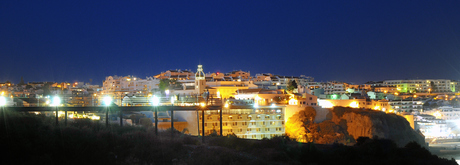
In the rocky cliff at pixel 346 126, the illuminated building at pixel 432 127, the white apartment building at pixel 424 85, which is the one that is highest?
the white apartment building at pixel 424 85

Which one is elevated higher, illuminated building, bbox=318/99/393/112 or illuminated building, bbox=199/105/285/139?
illuminated building, bbox=318/99/393/112

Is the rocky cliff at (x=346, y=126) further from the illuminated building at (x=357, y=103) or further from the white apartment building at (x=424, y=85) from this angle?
the white apartment building at (x=424, y=85)

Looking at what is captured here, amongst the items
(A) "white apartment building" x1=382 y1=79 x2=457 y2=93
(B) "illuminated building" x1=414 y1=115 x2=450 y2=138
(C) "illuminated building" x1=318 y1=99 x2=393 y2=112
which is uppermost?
(A) "white apartment building" x1=382 y1=79 x2=457 y2=93

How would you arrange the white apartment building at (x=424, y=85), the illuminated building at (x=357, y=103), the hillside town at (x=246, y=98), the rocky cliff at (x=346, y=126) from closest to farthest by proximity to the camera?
the hillside town at (x=246, y=98)
the rocky cliff at (x=346, y=126)
the illuminated building at (x=357, y=103)
the white apartment building at (x=424, y=85)

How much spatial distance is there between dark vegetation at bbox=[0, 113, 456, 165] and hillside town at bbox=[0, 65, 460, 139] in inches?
393

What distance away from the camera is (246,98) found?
41875 millimetres

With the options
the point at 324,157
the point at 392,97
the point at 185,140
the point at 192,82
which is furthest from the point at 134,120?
the point at 392,97

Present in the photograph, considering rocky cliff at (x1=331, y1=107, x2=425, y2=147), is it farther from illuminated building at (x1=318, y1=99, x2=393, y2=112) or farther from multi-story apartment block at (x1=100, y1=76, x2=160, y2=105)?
multi-story apartment block at (x1=100, y1=76, x2=160, y2=105)

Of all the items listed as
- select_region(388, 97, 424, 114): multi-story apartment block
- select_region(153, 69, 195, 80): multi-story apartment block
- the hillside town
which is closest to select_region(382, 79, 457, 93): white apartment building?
the hillside town

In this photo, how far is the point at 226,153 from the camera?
13.0 m

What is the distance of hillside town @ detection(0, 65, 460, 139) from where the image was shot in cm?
3409

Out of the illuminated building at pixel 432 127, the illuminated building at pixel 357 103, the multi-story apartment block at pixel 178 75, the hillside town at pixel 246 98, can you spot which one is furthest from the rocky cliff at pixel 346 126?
the multi-story apartment block at pixel 178 75

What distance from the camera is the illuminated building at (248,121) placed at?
31.6 metres

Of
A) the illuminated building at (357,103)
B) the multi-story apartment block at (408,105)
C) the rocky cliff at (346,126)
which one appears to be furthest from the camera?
the multi-story apartment block at (408,105)
